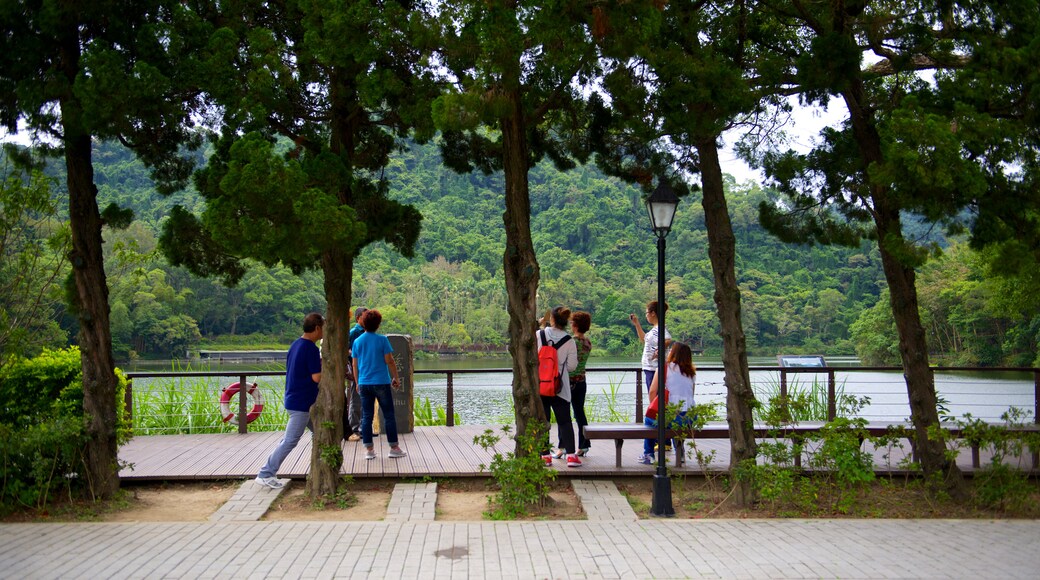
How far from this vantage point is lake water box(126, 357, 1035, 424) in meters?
12.8

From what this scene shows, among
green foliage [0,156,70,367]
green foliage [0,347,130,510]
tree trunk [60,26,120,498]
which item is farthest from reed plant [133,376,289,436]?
tree trunk [60,26,120,498]

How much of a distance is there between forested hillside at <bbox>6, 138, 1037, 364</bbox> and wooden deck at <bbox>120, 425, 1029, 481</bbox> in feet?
95.4

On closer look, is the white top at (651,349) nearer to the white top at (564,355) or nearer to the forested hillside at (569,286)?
the white top at (564,355)

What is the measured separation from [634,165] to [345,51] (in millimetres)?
3826

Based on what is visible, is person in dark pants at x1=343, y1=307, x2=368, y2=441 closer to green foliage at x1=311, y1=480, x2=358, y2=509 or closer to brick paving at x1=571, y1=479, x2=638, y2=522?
green foliage at x1=311, y1=480, x2=358, y2=509

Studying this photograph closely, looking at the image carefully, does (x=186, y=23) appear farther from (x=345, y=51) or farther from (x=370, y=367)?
(x=370, y=367)

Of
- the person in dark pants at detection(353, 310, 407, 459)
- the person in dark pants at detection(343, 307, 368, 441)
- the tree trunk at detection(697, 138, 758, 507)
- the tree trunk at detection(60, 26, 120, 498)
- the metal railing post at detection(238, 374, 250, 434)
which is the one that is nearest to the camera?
the tree trunk at detection(60, 26, 120, 498)

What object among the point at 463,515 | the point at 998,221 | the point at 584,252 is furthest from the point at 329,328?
the point at 584,252

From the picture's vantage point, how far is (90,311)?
7.52 m

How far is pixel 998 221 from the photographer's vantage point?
711 cm

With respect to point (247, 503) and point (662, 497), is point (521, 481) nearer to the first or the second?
point (662, 497)

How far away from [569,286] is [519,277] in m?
44.4

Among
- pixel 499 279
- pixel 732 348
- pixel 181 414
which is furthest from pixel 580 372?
pixel 499 279

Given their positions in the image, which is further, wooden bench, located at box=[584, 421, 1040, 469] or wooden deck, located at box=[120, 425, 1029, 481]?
wooden deck, located at box=[120, 425, 1029, 481]
